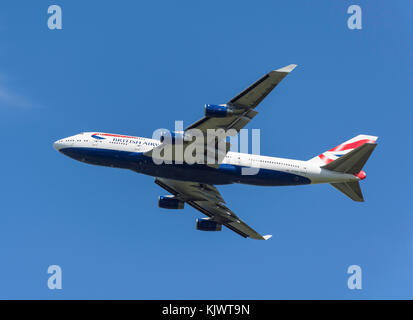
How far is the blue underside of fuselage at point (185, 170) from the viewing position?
58.1 metres

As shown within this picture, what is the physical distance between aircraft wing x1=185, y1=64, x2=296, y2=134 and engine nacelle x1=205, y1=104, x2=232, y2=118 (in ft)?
1.58

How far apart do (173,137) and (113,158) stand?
6.59 metres

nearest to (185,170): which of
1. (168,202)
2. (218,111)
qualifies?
(218,111)

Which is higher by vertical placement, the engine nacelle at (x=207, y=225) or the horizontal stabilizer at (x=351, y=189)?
the horizontal stabilizer at (x=351, y=189)

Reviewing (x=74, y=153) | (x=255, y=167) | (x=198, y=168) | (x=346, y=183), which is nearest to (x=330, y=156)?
(x=346, y=183)

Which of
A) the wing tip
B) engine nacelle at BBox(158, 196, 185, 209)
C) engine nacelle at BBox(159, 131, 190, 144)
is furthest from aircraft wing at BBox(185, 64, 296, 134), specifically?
engine nacelle at BBox(158, 196, 185, 209)

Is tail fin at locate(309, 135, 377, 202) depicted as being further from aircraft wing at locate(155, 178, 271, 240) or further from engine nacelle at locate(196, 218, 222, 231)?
engine nacelle at locate(196, 218, 222, 231)

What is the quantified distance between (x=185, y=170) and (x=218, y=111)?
27.4 feet

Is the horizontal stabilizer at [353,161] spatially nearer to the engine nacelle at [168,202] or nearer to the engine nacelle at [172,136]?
the engine nacelle at [172,136]

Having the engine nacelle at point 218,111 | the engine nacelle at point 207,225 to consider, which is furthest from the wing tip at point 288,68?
the engine nacelle at point 207,225

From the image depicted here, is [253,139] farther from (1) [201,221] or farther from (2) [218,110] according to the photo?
(1) [201,221]

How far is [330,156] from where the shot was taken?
209 ft

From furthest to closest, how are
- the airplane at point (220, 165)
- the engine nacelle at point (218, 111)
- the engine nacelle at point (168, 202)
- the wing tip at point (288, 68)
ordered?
the engine nacelle at point (168, 202) → the airplane at point (220, 165) → the engine nacelle at point (218, 111) → the wing tip at point (288, 68)

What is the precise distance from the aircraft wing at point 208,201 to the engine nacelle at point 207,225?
18.5 inches
